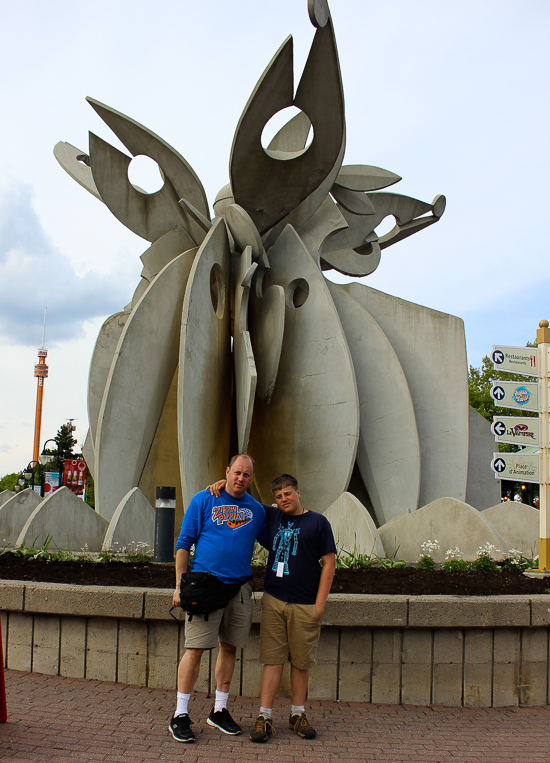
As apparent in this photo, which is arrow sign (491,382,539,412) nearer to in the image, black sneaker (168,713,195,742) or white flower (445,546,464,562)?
white flower (445,546,464,562)

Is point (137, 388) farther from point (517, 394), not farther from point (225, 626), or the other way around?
point (225, 626)

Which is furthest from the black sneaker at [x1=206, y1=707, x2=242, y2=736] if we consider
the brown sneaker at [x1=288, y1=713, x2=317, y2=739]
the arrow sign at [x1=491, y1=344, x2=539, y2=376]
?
the arrow sign at [x1=491, y1=344, x2=539, y2=376]

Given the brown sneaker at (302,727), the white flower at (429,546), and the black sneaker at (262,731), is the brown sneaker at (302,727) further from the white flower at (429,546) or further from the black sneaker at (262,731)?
the white flower at (429,546)

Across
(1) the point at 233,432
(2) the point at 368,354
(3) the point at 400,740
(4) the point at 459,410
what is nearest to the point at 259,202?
(2) the point at 368,354

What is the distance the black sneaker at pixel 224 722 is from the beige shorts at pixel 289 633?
1.16 ft

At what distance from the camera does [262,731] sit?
11.7 ft

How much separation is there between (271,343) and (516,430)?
4.47 m

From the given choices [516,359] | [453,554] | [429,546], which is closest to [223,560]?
[516,359]

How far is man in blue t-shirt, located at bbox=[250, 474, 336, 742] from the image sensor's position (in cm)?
372

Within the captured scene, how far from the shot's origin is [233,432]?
11.5 meters

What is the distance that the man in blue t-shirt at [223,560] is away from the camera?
3.69 metres

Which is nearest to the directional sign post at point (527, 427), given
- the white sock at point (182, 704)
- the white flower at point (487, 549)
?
the white flower at point (487, 549)

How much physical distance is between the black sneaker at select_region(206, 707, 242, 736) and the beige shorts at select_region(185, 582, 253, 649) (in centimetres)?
37

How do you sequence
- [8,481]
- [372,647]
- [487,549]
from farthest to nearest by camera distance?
[8,481] < [487,549] < [372,647]
